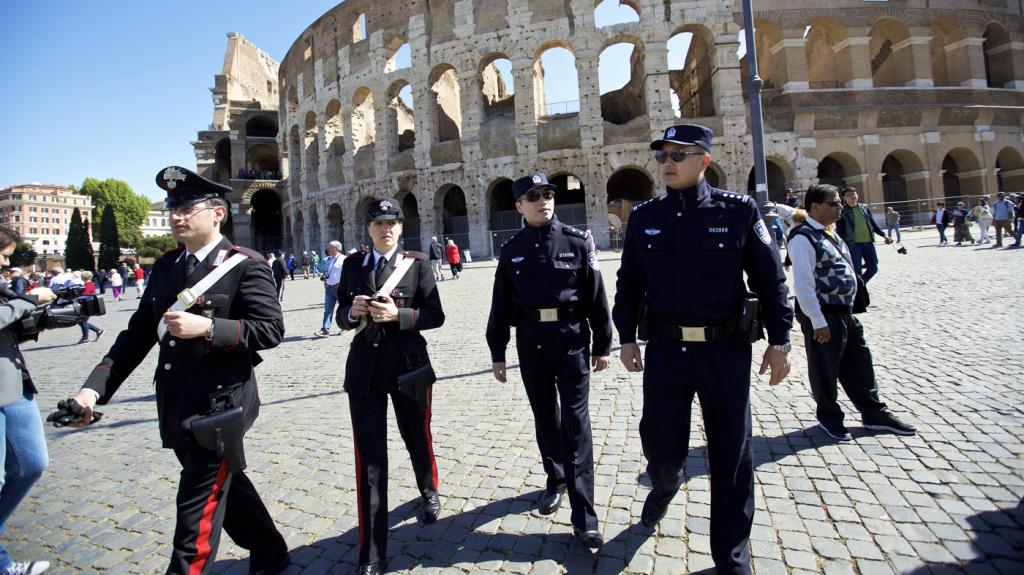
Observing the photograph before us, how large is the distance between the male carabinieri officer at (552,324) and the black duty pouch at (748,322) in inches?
32.8

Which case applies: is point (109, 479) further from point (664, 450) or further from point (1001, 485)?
point (1001, 485)

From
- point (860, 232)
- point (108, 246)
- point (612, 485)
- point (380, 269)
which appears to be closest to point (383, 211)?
point (380, 269)

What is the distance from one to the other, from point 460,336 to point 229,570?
5783 mm

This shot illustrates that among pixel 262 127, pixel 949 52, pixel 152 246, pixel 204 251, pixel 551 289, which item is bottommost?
pixel 551 289

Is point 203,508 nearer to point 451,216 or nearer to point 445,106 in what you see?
point 451,216

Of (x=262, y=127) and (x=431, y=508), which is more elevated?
(x=262, y=127)

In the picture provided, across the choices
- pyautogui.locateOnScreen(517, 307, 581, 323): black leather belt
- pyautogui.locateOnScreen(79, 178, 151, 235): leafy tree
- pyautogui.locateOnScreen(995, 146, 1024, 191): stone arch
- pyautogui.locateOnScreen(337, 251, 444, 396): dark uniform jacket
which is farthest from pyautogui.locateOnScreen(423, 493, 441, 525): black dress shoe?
pyautogui.locateOnScreen(79, 178, 151, 235): leafy tree

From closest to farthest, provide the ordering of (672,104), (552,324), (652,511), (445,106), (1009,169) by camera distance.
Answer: (652,511), (552,324), (672,104), (1009,169), (445,106)

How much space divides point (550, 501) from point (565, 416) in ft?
1.89

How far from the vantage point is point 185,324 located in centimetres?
201

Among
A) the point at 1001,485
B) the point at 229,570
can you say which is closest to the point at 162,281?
the point at 229,570

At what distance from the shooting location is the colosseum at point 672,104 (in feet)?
71.2

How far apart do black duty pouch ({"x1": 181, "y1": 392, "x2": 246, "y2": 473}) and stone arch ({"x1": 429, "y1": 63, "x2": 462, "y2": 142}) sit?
79.5 ft

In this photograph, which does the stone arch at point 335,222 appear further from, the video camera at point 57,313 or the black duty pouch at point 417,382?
the black duty pouch at point 417,382
